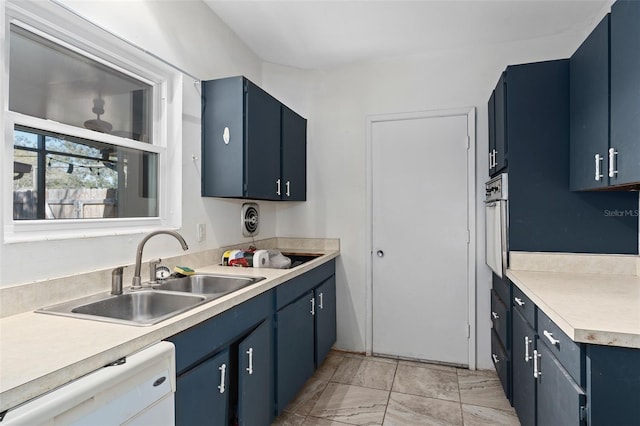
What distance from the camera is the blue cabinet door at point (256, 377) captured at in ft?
5.24

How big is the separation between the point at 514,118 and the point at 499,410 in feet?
6.11

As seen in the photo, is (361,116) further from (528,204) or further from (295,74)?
(528,204)

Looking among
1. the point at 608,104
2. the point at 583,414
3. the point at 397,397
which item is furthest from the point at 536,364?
the point at 608,104

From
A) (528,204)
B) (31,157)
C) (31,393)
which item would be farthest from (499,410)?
(31,157)

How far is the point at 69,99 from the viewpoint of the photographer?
1539mm

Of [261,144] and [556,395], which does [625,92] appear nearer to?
[556,395]

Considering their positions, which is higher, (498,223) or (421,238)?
(498,223)

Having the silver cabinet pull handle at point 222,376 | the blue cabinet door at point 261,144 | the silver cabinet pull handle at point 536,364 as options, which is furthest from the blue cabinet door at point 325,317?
the silver cabinet pull handle at point 536,364

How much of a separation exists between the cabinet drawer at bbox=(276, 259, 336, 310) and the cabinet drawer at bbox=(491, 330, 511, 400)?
1.35m

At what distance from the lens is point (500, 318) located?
2344mm

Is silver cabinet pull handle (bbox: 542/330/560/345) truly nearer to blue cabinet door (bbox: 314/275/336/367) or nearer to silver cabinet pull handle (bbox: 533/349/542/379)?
silver cabinet pull handle (bbox: 533/349/542/379)

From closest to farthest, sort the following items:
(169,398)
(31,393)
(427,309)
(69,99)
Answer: (31,393) < (169,398) < (69,99) < (427,309)

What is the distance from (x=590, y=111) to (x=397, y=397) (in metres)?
2.08

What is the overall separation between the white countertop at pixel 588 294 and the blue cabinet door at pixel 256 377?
1298 mm
